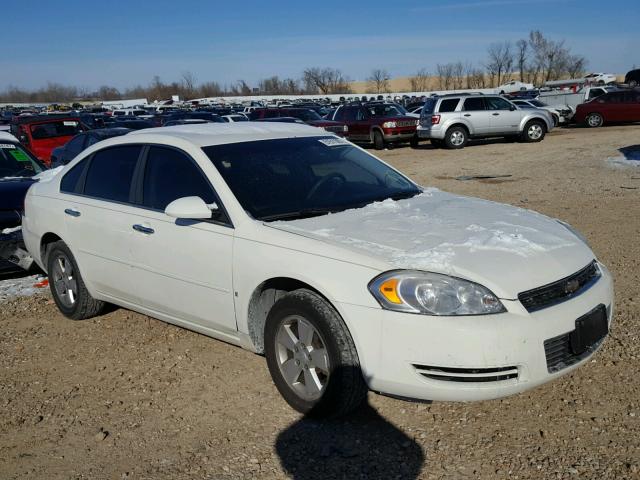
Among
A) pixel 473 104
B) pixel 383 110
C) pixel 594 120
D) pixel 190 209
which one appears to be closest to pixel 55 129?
pixel 383 110

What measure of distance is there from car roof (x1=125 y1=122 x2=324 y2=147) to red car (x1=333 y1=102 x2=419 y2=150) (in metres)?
18.0

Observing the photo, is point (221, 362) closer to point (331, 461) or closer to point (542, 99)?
point (331, 461)

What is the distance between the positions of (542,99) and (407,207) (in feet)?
101

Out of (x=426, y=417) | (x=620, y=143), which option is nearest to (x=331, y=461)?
(x=426, y=417)

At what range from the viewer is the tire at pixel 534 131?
22680 mm

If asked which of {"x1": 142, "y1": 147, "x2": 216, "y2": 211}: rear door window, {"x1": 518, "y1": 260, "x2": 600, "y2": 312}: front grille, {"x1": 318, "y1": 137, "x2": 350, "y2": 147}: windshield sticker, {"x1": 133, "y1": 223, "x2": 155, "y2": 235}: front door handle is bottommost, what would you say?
{"x1": 518, "y1": 260, "x2": 600, "y2": 312}: front grille

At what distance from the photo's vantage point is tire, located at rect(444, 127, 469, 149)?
22.0 meters

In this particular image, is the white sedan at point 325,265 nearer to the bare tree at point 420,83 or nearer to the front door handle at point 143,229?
the front door handle at point 143,229

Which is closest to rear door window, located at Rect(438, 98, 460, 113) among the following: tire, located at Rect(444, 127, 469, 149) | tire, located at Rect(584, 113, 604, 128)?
tire, located at Rect(444, 127, 469, 149)

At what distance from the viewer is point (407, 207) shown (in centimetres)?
432

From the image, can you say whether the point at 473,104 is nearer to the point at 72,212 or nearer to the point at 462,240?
the point at 72,212

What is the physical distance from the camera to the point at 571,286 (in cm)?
344

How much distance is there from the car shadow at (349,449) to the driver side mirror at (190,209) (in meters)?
1.36

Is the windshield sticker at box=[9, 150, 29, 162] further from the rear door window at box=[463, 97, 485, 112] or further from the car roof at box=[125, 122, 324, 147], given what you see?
the rear door window at box=[463, 97, 485, 112]
